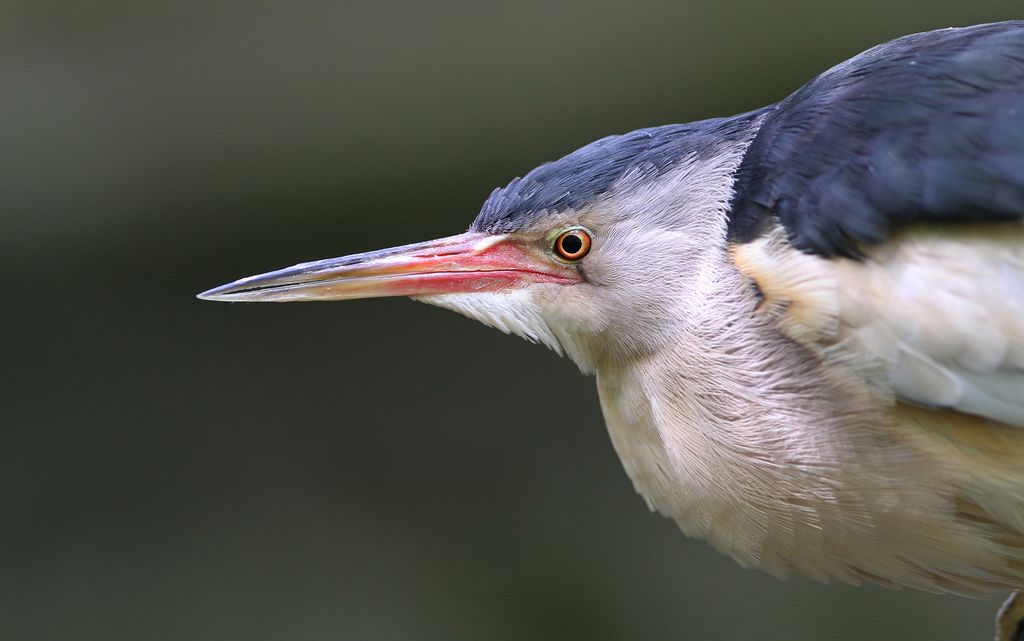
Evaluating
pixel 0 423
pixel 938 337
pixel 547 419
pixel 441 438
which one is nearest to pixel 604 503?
pixel 547 419

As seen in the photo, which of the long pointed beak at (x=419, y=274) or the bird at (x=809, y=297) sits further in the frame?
the long pointed beak at (x=419, y=274)

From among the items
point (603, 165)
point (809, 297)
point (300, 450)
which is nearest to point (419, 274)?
point (603, 165)

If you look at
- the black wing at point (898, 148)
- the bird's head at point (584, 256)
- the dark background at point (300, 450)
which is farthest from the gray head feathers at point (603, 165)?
the dark background at point (300, 450)

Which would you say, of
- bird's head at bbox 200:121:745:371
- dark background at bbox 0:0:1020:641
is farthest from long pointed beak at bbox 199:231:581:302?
Result: dark background at bbox 0:0:1020:641

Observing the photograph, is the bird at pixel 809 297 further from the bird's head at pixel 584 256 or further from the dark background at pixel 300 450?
the dark background at pixel 300 450

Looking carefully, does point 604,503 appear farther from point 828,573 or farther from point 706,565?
point 828,573

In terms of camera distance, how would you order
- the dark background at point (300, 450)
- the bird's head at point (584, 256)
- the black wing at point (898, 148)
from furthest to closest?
1. the dark background at point (300, 450)
2. the bird's head at point (584, 256)
3. the black wing at point (898, 148)

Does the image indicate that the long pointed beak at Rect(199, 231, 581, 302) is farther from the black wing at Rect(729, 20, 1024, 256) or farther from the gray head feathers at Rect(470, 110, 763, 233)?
the black wing at Rect(729, 20, 1024, 256)
